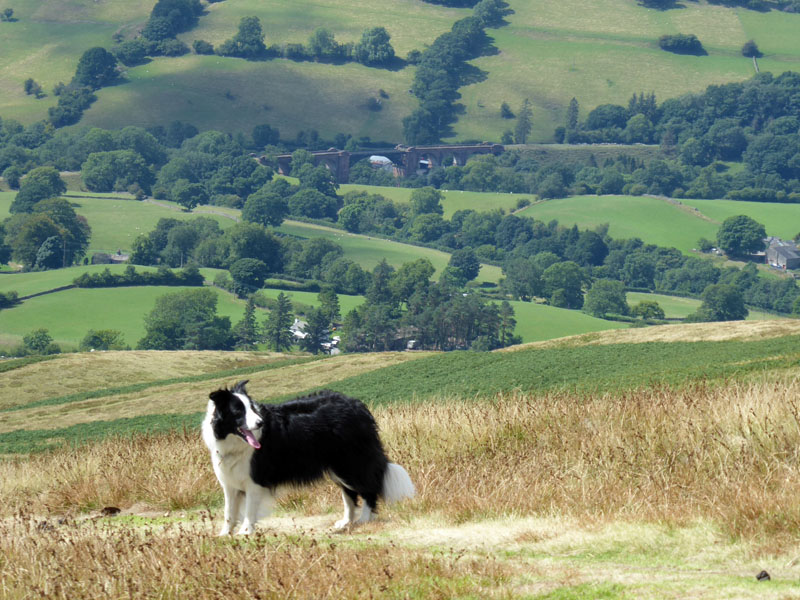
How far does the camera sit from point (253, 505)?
38.7 ft

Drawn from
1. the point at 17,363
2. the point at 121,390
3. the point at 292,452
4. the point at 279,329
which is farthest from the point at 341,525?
the point at 279,329

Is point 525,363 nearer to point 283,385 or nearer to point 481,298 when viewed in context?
point 283,385

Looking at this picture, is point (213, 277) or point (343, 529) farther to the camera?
point (213, 277)

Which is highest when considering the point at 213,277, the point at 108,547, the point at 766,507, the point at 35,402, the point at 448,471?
the point at 766,507

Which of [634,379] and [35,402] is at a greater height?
[634,379]

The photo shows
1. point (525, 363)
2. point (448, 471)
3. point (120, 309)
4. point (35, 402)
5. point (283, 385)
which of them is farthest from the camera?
point (120, 309)

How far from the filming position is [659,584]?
30.6ft

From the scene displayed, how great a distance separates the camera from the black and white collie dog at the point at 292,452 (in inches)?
447

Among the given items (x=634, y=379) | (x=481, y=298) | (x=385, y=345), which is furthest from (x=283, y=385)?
(x=481, y=298)

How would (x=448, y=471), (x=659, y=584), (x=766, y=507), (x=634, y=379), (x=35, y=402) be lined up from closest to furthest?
(x=659, y=584) < (x=766, y=507) < (x=448, y=471) < (x=634, y=379) < (x=35, y=402)

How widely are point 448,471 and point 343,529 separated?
2.45m

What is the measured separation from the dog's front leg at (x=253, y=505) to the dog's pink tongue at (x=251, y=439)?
71 centimetres

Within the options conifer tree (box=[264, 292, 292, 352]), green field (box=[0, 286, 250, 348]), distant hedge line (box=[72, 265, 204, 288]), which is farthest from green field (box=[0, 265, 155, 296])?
conifer tree (box=[264, 292, 292, 352])

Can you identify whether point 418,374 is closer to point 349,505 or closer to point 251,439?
point 349,505
